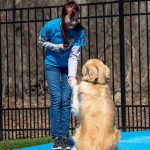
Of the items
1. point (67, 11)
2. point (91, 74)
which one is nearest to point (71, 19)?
point (67, 11)

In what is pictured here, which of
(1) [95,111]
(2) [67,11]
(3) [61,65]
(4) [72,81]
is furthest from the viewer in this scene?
(3) [61,65]

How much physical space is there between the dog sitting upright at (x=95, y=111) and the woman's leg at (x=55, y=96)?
90cm

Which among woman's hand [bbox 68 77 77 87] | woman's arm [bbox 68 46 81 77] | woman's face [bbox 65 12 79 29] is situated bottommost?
woman's hand [bbox 68 77 77 87]

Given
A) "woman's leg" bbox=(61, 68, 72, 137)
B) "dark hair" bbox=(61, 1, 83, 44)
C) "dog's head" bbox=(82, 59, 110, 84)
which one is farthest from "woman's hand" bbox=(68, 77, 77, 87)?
"dog's head" bbox=(82, 59, 110, 84)

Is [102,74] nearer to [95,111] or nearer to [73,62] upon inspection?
[95,111]

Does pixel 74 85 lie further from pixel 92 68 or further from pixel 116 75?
pixel 116 75

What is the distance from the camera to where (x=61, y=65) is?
9.35 m

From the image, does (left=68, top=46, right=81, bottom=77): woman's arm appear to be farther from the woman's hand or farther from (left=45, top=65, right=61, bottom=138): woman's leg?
(left=45, top=65, right=61, bottom=138): woman's leg

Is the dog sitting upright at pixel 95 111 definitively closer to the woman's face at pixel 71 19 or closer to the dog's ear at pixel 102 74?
the dog's ear at pixel 102 74

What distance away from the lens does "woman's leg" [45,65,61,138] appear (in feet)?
30.4

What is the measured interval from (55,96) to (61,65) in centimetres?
41

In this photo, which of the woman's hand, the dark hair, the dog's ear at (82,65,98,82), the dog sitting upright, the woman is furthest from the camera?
the woman

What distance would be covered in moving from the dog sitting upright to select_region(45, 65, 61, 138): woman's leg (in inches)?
35.3

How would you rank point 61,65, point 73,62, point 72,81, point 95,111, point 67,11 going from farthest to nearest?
1. point 61,65
2. point 73,62
3. point 67,11
4. point 72,81
5. point 95,111
